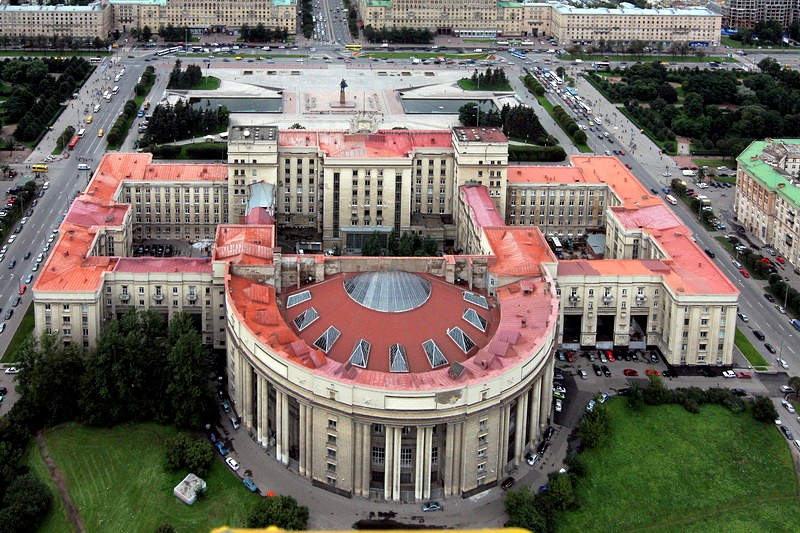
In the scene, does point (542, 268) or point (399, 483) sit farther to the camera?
point (542, 268)

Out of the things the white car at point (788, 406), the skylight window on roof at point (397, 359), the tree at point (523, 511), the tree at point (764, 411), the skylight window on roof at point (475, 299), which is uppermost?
the skylight window on roof at point (475, 299)

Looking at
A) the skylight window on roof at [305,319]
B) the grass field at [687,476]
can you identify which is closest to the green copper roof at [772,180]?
the grass field at [687,476]

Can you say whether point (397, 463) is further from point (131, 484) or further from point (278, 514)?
point (131, 484)

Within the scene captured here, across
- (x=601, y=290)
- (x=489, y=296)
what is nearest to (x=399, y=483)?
(x=489, y=296)

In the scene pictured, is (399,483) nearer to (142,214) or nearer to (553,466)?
(553,466)

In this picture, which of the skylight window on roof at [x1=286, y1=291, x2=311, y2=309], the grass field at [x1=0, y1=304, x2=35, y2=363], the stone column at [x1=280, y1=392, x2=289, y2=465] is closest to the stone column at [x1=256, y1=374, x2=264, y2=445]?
the stone column at [x1=280, y1=392, x2=289, y2=465]

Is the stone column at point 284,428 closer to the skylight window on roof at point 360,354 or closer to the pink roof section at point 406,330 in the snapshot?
the pink roof section at point 406,330

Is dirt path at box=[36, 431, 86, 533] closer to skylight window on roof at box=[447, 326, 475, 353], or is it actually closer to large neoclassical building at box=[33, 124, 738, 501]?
large neoclassical building at box=[33, 124, 738, 501]
